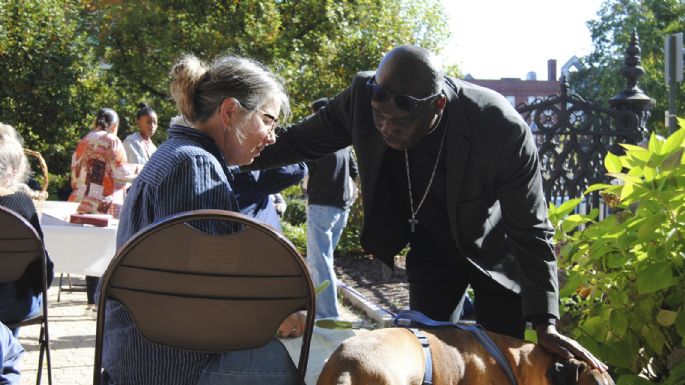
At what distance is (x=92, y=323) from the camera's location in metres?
6.90

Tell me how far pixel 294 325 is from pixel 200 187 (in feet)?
1.53

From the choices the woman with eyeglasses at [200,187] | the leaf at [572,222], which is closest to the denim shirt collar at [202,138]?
the woman with eyeglasses at [200,187]

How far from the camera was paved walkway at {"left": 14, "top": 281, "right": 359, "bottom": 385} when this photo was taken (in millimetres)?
5227

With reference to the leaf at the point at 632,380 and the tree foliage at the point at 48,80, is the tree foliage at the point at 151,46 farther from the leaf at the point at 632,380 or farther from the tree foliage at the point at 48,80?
the leaf at the point at 632,380

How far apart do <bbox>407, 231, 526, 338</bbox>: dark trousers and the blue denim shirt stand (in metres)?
1.05

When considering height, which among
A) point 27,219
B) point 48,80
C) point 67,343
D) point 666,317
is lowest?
point 67,343

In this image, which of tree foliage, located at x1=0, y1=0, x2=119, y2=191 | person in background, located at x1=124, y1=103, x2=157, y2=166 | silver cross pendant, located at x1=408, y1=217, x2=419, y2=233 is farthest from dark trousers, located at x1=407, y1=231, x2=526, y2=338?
tree foliage, located at x1=0, y1=0, x2=119, y2=191

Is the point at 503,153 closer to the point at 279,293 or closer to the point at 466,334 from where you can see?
the point at 466,334

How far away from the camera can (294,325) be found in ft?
6.98

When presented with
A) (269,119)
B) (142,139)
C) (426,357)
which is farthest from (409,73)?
(142,139)

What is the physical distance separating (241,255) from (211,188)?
0.23 metres

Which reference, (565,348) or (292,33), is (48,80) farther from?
(565,348)

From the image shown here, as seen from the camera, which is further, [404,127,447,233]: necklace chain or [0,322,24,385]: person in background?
[0,322,24,385]: person in background

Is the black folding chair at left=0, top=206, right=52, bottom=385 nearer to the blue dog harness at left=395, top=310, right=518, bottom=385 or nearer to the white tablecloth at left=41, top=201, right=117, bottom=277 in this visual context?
the blue dog harness at left=395, top=310, right=518, bottom=385
